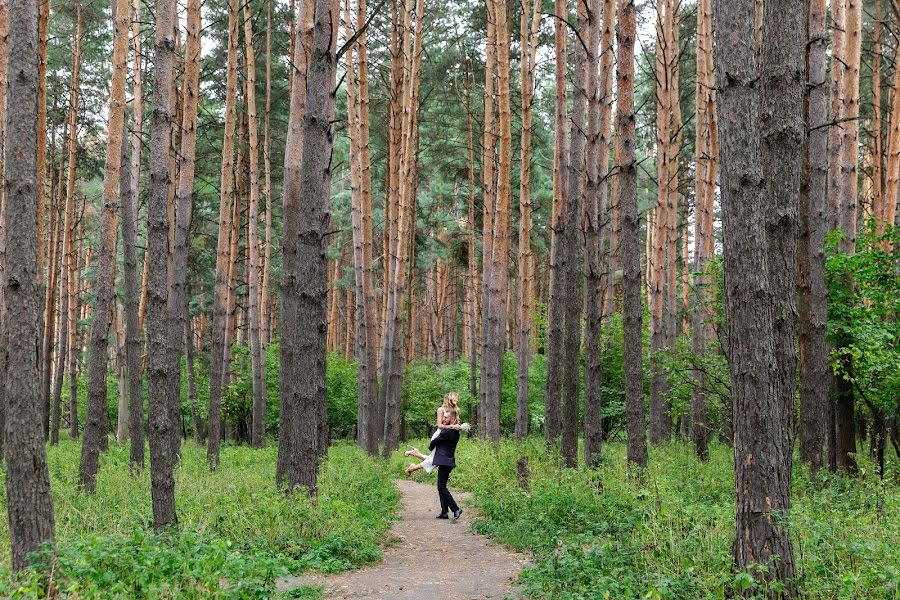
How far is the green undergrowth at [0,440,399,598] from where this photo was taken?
191 inches

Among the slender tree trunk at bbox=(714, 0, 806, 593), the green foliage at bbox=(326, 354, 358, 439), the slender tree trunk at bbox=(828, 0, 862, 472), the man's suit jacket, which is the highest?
the slender tree trunk at bbox=(828, 0, 862, 472)

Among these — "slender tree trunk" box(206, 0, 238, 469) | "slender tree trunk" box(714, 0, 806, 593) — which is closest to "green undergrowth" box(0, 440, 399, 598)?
"slender tree trunk" box(206, 0, 238, 469)

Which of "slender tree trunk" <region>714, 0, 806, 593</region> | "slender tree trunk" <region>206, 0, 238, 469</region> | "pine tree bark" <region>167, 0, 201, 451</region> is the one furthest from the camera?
"slender tree trunk" <region>206, 0, 238, 469</region>

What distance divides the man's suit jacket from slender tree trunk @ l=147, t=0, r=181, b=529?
13.0 ft

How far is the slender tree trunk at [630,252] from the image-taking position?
10.2 meters

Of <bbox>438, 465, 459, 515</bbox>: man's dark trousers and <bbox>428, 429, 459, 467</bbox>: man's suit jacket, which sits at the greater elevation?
<bbox>428, 429, 459, 467</bbox>: man's suit jacket

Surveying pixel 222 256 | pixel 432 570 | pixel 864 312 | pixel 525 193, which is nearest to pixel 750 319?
pixel 432 570

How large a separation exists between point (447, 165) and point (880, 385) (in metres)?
18.5

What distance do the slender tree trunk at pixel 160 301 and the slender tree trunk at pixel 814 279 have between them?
25.7ft

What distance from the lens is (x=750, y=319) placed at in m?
5.08

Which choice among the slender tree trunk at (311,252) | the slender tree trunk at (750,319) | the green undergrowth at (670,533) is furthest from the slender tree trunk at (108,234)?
the slender tree trunk at (750,319)

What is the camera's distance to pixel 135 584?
16.2 feet

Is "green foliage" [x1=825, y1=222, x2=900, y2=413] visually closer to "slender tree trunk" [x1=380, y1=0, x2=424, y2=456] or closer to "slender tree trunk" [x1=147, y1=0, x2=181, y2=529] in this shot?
"slender tree trunk" [x1=147, y1=0, x2=181, y2=529]

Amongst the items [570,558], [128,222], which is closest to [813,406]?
[570,558]
